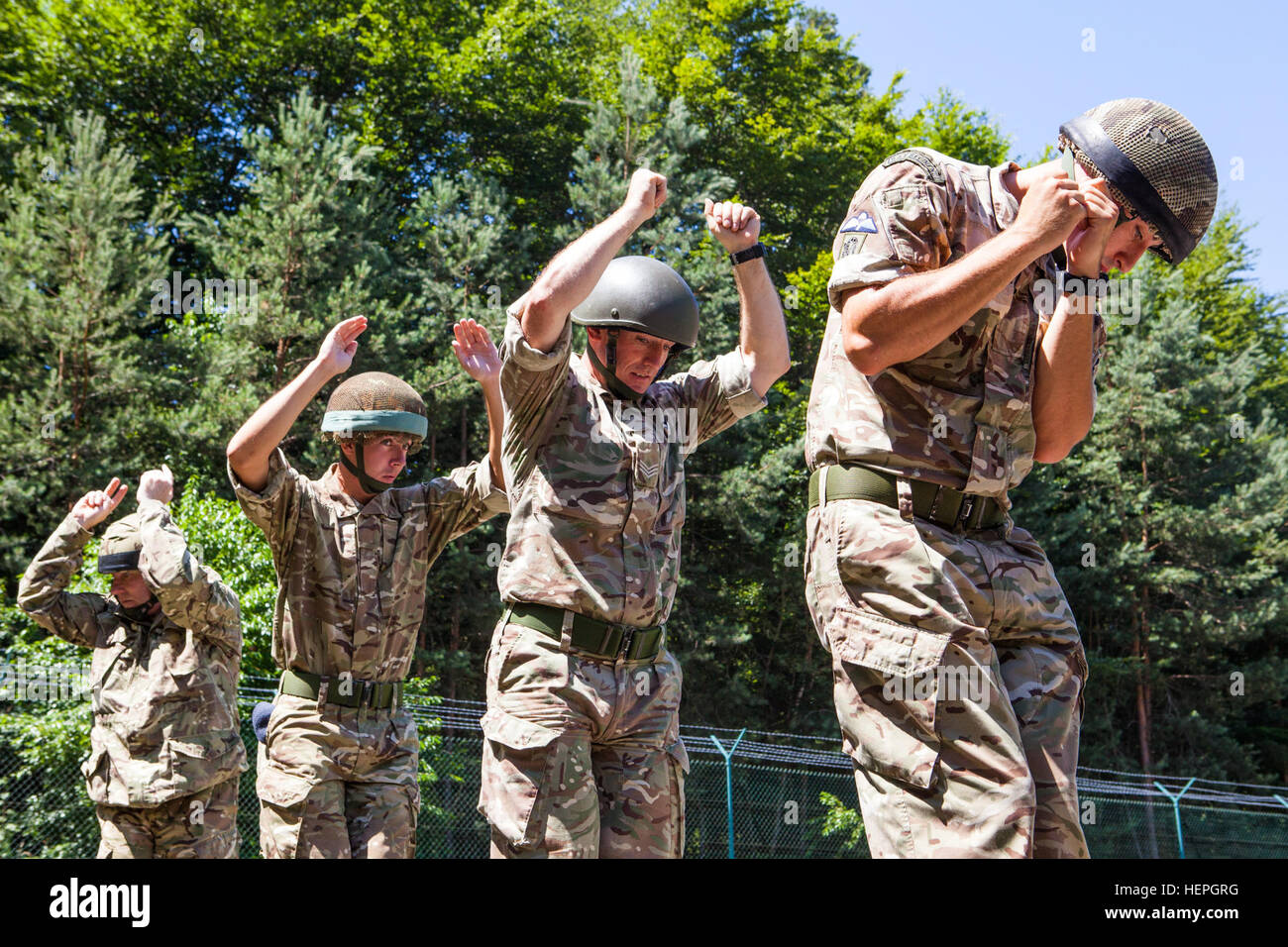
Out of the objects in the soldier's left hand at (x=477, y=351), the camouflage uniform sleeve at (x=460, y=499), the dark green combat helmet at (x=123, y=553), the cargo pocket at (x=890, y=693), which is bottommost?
the cargo pocket at (x=890, y=693)

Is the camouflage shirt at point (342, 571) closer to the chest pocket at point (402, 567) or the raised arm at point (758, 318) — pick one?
the chest pocket at point (402, 567)

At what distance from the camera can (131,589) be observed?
25.5 ft

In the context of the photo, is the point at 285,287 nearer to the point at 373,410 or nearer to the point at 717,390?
the point at 373,410

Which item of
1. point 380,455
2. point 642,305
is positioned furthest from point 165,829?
point 642,305

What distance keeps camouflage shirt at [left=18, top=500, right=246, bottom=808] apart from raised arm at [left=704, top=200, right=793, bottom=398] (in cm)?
376

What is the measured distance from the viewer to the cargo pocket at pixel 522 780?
155 inches

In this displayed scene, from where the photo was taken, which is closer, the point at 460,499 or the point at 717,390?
the point at 717,390

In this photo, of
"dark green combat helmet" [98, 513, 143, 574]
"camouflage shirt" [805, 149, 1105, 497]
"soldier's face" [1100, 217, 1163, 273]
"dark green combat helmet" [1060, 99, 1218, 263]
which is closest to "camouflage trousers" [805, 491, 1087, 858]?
"camouflage shirt" [805, 149, 1105, 497]

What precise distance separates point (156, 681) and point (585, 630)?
14.4 feet

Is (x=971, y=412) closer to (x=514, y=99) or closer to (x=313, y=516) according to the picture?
(x=313, y=516)

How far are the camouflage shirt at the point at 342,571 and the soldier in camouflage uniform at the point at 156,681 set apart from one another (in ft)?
5.50

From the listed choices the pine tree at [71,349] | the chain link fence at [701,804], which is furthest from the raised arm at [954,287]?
the pine tree at [71,349]

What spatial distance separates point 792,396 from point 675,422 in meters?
25.8

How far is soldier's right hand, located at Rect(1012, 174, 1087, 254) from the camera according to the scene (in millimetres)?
2988
